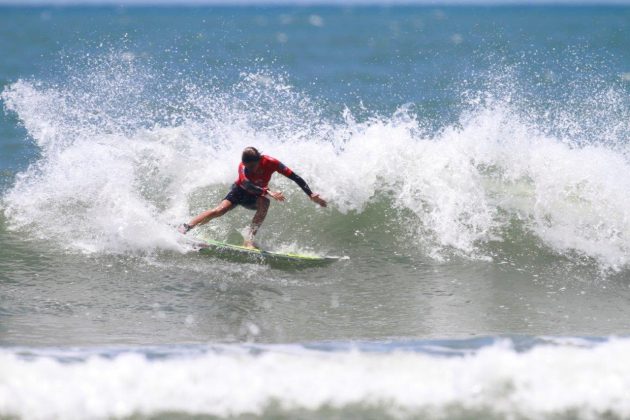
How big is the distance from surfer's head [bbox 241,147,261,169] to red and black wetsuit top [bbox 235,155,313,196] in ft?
0.36

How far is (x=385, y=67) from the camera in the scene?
29781 mm

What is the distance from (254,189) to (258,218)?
41 centimetres

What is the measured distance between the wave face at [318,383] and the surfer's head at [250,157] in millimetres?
2995

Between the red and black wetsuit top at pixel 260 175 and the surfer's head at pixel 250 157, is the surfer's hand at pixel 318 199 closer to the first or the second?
the red and black wetsuit top at pixel 260 175

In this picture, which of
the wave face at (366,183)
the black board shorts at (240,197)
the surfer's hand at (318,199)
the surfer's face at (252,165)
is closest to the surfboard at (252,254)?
the wave face at (366,183)

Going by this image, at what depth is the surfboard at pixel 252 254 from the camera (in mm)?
9422

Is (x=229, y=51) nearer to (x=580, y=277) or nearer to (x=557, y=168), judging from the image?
(x=557, y=168)

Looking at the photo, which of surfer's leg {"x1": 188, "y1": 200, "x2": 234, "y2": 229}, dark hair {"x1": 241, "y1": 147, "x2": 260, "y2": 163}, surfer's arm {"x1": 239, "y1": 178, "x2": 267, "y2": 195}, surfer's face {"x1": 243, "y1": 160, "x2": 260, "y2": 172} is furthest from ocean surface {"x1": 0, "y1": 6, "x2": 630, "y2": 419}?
dark hair {"x1": 241, "y1": 147, "x2": 260, "y2": 163}

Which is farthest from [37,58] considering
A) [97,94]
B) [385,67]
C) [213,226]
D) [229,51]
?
[213,226]

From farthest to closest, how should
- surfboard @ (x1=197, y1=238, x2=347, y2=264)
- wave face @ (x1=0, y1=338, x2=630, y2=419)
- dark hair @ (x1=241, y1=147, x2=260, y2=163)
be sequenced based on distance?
surfboard @ (x1=197, y1=238, x2=347, y2=264), dark hair @ (x1=241, y1=147, x2=260, y2=163), wave face @ (x1=0, y1=338, x2=630, y2=419)

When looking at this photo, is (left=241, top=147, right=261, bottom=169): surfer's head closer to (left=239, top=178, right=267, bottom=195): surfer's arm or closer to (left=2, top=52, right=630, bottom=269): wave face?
(left=239, top=178, right=267, bottom=195): surfer's arm

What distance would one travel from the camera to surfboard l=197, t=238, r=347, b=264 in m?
9.42

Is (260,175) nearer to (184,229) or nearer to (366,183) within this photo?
(184,229)

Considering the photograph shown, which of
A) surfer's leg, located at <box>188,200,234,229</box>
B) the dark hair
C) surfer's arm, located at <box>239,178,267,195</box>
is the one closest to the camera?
the dark hair
